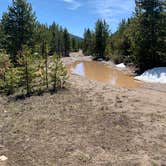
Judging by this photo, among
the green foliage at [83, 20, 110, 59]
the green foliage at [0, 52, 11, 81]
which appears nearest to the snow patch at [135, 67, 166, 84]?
the green foliage at [0, 52, 11, 81]

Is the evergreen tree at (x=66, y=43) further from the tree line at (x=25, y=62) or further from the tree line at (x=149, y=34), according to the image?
the tree line at (x=25, y=62)

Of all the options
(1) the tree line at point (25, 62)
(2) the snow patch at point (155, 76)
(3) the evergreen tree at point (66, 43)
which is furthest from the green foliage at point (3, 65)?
(3) the evergreen tree at point (66, 43)

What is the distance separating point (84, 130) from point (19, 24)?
17676 millimetres

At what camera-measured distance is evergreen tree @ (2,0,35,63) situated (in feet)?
82.2

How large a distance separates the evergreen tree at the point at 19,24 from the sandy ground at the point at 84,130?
11.8 meters

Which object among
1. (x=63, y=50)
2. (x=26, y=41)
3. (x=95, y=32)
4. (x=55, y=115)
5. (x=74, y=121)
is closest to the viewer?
(x=74, y=121)

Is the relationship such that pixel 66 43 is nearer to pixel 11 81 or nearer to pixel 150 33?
pixel 150 33

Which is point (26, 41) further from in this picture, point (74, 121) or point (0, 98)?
point (74, 121)

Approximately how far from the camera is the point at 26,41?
25391mm

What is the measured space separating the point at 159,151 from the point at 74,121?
3.75 metres

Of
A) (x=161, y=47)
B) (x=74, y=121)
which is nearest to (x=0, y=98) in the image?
(x=74, y=121)

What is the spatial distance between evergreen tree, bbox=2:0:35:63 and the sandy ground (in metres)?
11.8

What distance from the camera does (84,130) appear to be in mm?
9906

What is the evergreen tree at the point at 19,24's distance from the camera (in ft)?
82.2
